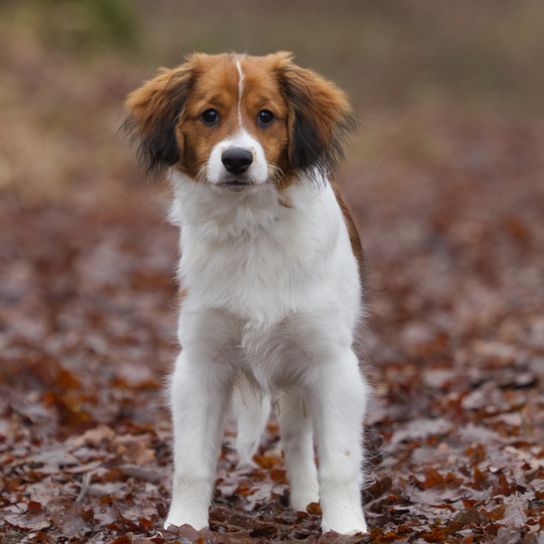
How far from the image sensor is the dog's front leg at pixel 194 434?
460 centimetres

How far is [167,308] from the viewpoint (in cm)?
1023

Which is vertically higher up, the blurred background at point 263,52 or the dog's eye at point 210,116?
the blurred background at point 263,52

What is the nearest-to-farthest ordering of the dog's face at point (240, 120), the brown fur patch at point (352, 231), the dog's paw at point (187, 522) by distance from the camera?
the dog's face at point (240, 120), the dog's paw at point (187, 522), the brown fur patch at point (352, 231)

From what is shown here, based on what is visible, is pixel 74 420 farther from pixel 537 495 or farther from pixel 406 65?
pixel 406 65

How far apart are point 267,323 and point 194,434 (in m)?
0.62

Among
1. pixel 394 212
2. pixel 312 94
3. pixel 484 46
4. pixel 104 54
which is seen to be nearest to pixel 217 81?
pixel 312 94

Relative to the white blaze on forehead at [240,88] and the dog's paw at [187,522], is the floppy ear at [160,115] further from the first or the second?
the dog's paw at [187,522]

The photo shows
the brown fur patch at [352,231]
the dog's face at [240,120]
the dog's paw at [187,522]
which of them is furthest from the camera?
the brown fur patch at [352,231]

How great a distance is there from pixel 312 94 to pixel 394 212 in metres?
11.5

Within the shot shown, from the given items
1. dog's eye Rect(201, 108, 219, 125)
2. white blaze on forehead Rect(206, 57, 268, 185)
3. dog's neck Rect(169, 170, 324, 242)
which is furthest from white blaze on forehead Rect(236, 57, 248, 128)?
dog's neck Rect(169, 170, 324, 242)

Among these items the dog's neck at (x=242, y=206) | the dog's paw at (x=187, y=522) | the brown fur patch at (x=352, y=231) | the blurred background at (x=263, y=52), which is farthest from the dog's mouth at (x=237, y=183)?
the blurred background at (x=263, y=52)

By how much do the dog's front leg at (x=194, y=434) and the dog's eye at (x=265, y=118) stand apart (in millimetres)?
1053

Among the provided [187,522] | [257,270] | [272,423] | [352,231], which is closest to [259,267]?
[257,270]

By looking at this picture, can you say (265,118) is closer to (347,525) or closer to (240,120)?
(240,120)
